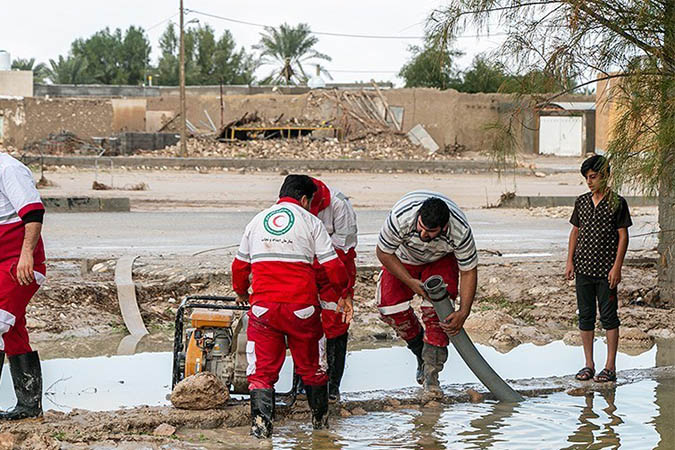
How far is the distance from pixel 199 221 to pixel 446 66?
932 cm

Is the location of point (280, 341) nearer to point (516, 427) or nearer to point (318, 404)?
point (318, 404)

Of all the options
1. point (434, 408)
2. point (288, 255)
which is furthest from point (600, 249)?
point (288, 255)

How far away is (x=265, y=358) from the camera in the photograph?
5320mm

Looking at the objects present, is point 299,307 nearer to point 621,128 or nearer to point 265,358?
point 265,358

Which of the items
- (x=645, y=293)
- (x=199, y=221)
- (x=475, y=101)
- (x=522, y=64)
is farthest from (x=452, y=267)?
(x=475, y=101)

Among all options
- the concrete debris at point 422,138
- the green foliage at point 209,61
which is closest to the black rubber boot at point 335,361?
the concrete debris at point 422,138

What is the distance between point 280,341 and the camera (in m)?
5.34

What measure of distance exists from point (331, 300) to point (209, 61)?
67.4m

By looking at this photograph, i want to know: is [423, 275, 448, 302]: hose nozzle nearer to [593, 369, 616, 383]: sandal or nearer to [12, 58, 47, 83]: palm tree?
[593, 369, 616, 383]: sandal

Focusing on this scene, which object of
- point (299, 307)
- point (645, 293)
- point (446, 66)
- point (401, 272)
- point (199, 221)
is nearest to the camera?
point (299, 307)

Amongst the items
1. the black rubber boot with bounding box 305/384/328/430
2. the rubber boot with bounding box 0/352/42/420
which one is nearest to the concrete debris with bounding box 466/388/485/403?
the black rubber boot with bounding box 305/384/328/430

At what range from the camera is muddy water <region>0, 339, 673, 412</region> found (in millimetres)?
6367

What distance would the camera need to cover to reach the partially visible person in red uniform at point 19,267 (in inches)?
204

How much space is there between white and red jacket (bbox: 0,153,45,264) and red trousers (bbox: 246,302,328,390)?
133 centimetres
